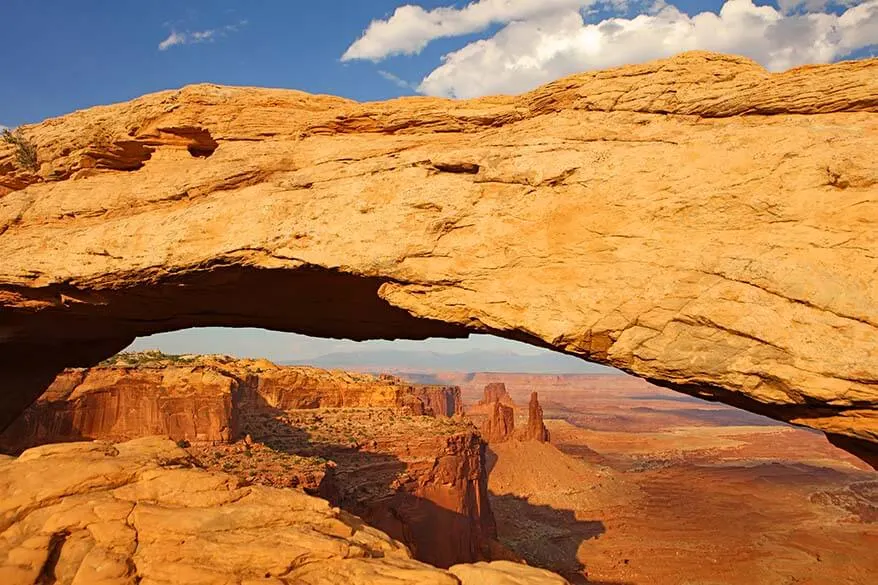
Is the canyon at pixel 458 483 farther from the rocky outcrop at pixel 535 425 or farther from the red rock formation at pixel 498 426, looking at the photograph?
the red rock formation at pixel 498 426

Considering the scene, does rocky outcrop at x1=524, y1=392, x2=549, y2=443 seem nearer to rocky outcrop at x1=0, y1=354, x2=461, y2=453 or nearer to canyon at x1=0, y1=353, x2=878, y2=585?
canyon at x1=0, y1=353, x2=878, y2=585

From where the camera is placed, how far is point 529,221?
736 cm

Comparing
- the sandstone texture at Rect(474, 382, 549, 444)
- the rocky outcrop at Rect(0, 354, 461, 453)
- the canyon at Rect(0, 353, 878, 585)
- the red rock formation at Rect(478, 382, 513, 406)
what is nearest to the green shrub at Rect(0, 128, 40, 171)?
the canyon at Rect(0, 353, 878, 585)

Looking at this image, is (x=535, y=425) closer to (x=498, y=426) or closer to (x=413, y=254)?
(x=498, y=426)

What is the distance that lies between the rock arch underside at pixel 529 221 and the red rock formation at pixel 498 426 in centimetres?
4842

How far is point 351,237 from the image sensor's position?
26.4 ft

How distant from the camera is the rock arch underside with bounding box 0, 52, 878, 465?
20.1 ft

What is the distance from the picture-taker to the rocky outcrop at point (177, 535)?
207 inches

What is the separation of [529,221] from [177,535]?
5.63 metres

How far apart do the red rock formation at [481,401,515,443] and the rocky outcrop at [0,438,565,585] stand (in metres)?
52.0

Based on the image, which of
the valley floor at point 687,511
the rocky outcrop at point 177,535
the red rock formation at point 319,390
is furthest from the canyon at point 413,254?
the valley floor at point 687,511

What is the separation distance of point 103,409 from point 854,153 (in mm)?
28105

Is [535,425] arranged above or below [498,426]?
above

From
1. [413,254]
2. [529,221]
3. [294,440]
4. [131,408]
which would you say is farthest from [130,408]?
[529,221]
